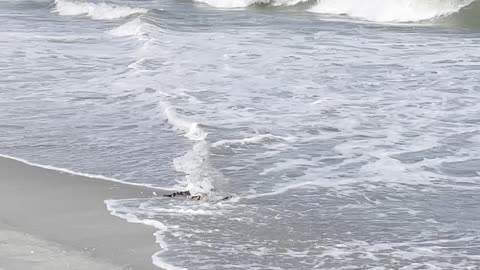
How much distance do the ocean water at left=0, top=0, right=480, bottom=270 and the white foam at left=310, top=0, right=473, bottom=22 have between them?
13.5 feet

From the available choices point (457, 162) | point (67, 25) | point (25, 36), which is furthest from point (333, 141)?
point (67, 25)

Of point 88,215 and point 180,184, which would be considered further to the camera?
point 180,184

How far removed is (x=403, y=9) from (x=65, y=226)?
1668 cm

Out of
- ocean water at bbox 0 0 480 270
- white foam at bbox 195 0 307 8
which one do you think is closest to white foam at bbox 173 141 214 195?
ocean water at bbox 0 0 480 270

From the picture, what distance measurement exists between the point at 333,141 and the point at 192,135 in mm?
1185

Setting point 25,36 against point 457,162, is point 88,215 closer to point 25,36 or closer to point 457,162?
point 457,162

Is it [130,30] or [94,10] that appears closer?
[130,30]

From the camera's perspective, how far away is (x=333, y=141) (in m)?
7.54

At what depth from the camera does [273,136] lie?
7711mm

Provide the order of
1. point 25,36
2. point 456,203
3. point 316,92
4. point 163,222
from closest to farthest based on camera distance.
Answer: point 163,222
point 456,203
point 316,92
point 25,36

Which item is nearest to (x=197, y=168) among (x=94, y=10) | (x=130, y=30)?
(x=130, y=30)

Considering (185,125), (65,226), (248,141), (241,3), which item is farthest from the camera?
(241,3)

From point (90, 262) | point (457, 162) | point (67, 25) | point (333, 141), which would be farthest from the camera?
point (67, 25)

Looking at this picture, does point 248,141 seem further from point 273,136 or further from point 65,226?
point 65,226
